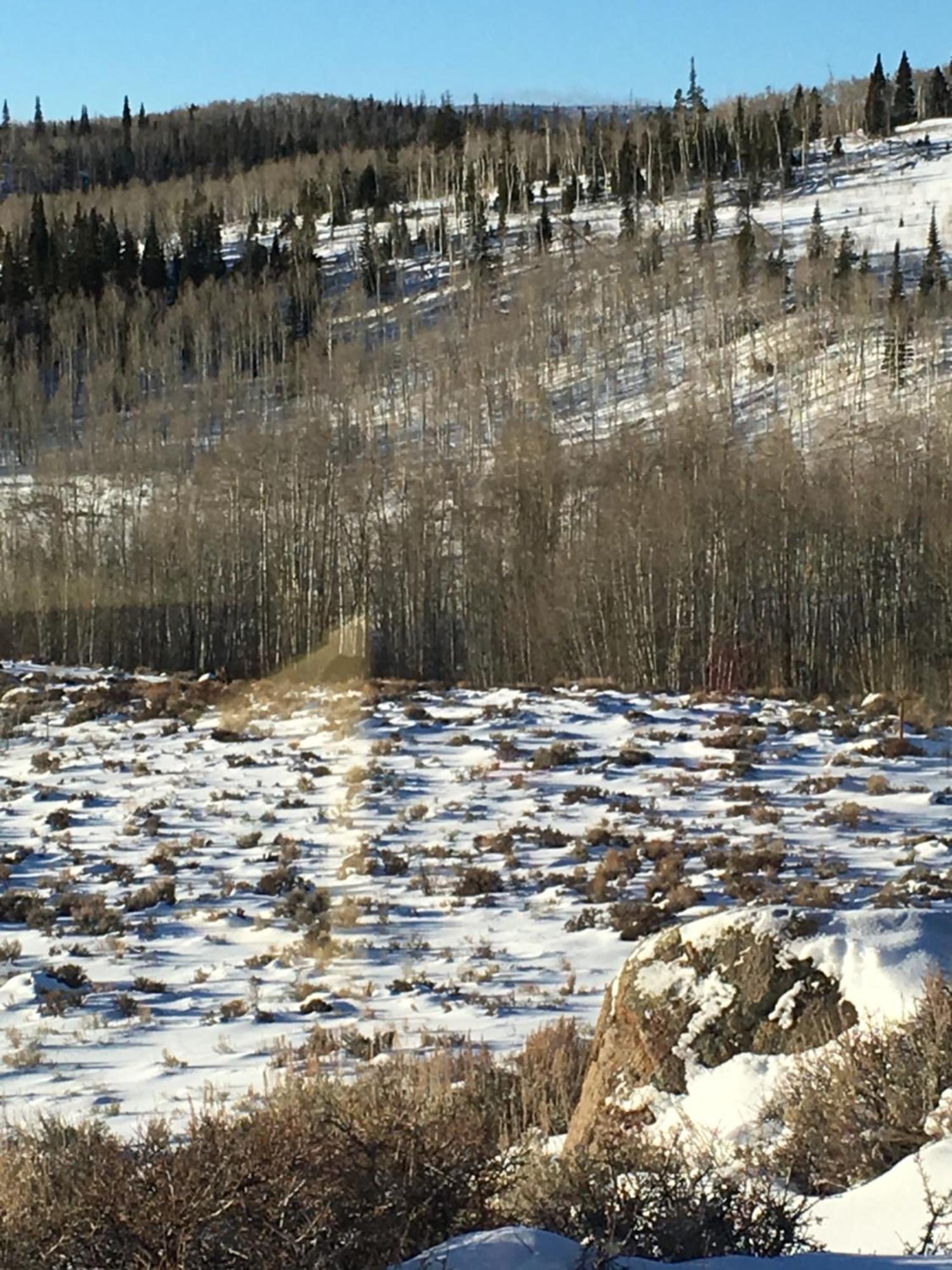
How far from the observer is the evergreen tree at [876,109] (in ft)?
349

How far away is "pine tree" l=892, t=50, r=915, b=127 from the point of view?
11006 centimetres

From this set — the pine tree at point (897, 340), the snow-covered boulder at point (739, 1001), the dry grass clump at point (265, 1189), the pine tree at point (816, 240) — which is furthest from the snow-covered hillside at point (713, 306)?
the dry grass clump at point (265, 1189)

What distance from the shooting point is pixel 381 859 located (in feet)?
54.0

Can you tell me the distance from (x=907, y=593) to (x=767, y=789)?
20857 millimetres

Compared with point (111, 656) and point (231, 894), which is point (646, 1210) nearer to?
point (231, 894)

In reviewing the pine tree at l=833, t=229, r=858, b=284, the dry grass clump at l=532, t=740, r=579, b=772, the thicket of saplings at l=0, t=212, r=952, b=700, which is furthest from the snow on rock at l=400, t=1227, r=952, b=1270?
the pine tree at l=833, t=229, r=858, b=284

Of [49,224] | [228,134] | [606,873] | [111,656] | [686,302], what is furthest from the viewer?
[228,134]

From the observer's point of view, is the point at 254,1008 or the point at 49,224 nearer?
the point at 254,1008

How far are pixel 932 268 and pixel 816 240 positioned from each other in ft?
28.1

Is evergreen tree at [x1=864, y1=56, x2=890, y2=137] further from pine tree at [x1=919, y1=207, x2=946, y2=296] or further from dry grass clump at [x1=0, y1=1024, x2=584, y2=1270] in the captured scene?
dry grass clump at [x1=0, y1=1024, x2=584, y2=1270]

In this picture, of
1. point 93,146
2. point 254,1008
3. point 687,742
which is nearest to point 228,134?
point 93,146

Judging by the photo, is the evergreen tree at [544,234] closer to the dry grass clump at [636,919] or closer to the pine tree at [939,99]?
the pine tree at [939,99]

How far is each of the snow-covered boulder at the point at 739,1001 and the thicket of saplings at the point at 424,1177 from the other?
26 centimetres

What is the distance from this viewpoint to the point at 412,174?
111m
